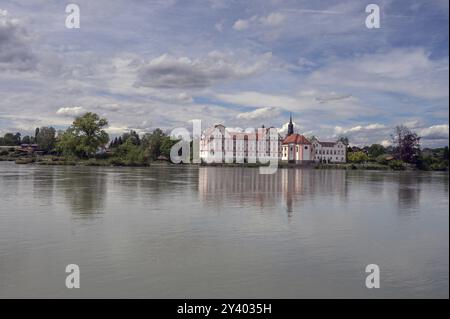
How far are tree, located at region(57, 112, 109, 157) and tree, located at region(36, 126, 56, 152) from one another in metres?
34.6

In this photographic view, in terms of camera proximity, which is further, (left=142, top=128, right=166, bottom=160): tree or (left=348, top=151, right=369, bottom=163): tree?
(left=348, top=151, right=369, bottom=163): tree

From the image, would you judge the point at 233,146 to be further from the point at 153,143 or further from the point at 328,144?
the point at 328,144

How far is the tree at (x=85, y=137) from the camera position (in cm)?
7825

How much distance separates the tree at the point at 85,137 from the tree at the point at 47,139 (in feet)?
113

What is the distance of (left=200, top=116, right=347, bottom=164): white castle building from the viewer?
98688 mm

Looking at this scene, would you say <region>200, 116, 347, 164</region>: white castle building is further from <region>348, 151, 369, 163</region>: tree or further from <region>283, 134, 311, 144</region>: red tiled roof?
<region>348, 151, 369, 163</region>: tree

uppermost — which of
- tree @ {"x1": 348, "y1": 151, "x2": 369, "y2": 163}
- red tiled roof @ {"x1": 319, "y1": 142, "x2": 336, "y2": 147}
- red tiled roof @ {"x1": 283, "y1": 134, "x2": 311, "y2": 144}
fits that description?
red tiled roof @ {"x1": 283, "y1": 134, "x2": 311, "y2": 144}

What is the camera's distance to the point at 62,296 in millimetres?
6855

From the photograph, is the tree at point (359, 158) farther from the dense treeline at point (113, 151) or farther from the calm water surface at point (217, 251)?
the calm water surface at point (217, 251)

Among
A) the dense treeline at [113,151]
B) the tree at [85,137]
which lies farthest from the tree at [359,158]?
the tree at [85,137]

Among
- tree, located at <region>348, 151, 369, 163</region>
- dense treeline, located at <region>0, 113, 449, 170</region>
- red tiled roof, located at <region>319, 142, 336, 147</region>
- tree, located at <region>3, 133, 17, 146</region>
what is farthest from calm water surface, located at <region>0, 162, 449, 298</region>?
tree, located at <region>3, 133, 17, 146</region>
